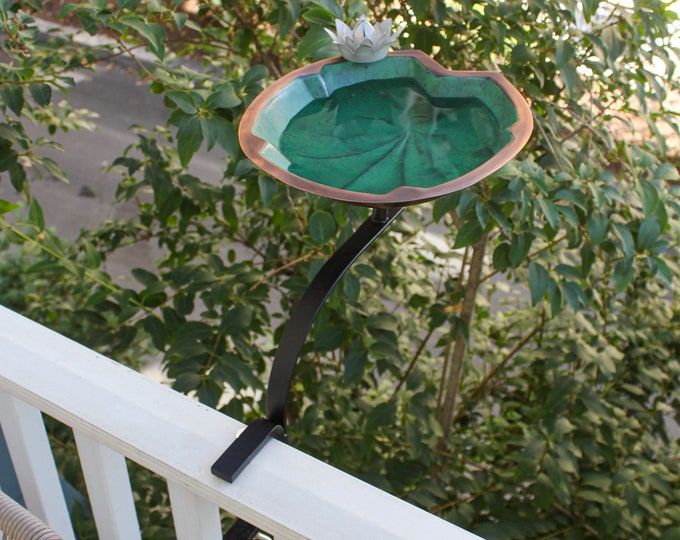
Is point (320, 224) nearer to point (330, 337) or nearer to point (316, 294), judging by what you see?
point (330, 337)

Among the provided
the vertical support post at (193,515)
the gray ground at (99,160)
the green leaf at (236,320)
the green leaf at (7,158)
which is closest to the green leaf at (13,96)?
the green leaf at (7,158)

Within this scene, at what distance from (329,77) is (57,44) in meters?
0.95

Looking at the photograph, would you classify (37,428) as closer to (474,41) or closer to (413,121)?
(413,121)

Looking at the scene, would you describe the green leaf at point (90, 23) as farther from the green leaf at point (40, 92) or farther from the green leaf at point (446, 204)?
the green leaf at point (446, 204)

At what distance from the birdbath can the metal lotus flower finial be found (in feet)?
0.05

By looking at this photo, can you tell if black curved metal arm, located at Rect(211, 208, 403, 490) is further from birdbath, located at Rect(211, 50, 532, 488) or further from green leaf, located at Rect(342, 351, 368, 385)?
green leaf, located at Rect(342, 351, 368, 385)

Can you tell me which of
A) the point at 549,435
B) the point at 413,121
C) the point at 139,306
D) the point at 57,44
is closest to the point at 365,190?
the point at 413,121

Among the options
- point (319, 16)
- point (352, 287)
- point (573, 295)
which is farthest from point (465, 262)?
point (319, 16)

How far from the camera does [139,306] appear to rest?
4.77 ft

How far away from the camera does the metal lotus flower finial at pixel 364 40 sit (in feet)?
2.72

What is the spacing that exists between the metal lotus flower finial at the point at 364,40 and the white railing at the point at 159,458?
0.43m

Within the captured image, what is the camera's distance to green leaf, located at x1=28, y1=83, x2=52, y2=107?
53.0 inches

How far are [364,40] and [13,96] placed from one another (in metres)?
0.81

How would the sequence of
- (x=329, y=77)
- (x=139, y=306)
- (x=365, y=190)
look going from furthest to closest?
(x=139, y=306) < (x=329, y=77) < (x=365, y=190)
